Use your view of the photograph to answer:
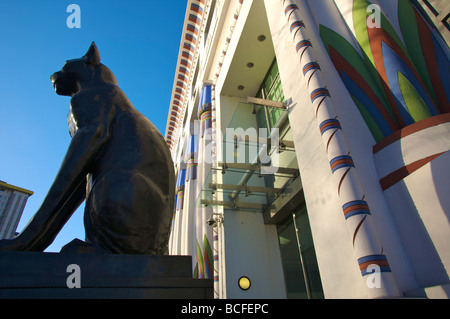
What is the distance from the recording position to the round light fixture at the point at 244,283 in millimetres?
7281

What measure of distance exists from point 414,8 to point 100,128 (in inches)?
201

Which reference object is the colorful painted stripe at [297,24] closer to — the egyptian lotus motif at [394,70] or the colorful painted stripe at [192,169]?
the egyptian lotus motif at [394,70]

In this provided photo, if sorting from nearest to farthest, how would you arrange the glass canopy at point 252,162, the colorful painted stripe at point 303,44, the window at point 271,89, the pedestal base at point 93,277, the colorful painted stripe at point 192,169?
the pedestal base at point 93,277, the colorful painted stripe at point 303,44, the glass canopy at point 252,162, the window at point 271,89, the colorful painted stripe at point 192,169

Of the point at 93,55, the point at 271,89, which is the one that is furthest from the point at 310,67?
the point at 271,89

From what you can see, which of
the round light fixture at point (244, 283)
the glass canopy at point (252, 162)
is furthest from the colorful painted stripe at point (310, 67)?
the round light fixture at point (244, 283)

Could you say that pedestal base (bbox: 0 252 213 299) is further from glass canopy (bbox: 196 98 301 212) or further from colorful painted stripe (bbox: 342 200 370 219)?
glass canopy (bbox: 196 98 301 212)

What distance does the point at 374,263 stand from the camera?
2.57 meters

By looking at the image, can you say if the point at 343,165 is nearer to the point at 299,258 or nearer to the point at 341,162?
the point at 341,162

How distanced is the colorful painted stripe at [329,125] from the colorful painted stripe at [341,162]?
45 cm

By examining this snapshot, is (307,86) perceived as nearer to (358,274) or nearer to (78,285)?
(358,274)
